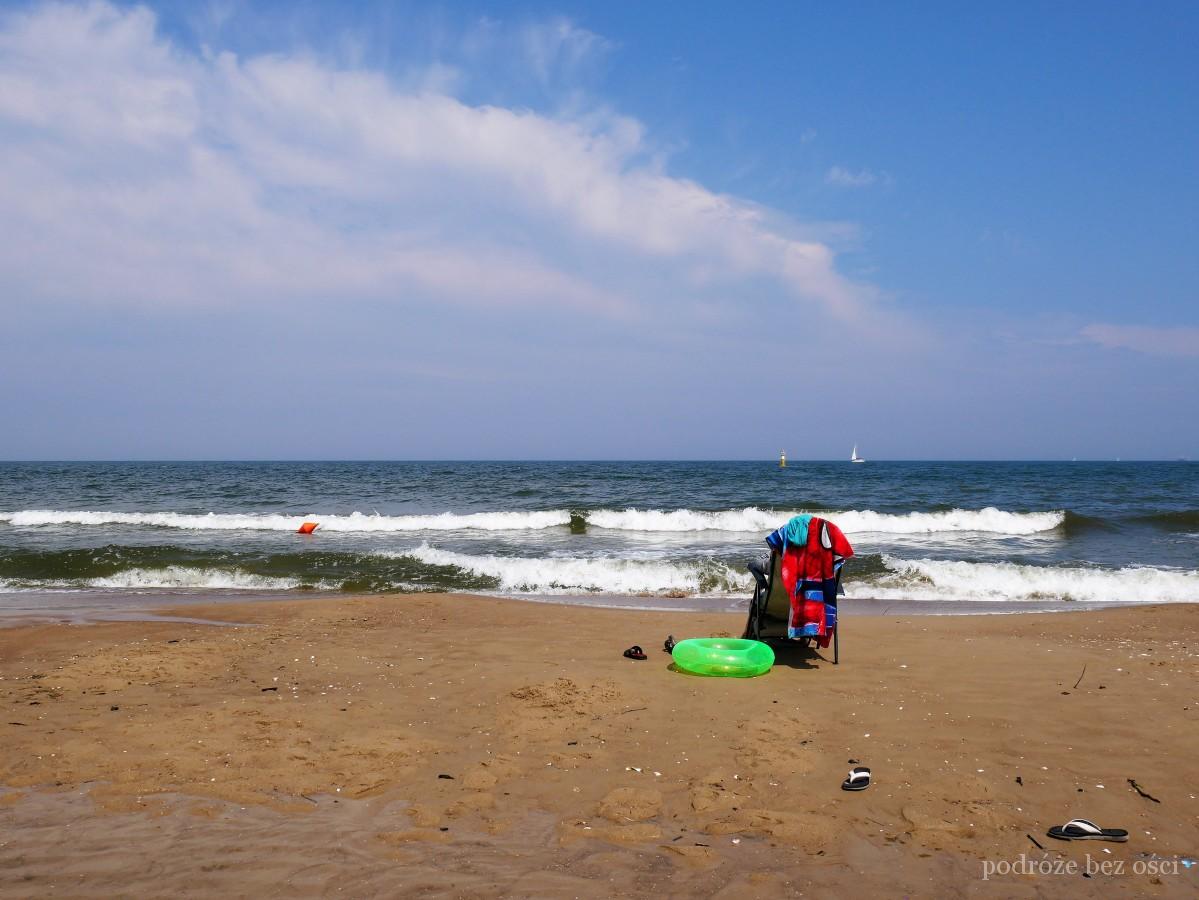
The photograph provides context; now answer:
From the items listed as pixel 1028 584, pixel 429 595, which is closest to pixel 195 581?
pixel 429 595

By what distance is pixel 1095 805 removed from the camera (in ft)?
13.0

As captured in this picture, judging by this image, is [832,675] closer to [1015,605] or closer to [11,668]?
[1015,605]

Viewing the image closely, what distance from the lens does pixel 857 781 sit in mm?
4168

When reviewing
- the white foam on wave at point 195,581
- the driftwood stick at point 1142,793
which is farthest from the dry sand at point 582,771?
the white foam on wave at point 195,581

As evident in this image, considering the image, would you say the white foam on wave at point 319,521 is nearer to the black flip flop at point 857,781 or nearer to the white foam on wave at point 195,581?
the white foam on wave at point 195,581

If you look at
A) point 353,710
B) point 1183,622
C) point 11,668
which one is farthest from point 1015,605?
point 11,668

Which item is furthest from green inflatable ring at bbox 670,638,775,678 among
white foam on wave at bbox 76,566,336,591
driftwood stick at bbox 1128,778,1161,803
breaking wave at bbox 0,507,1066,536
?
breaking wave at bbox 0,507,1066,536

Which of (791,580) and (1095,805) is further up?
(791,580)

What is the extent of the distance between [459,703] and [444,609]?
196 inches

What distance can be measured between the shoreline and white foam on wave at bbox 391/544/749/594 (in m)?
0.70

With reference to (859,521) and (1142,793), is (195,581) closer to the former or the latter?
(1142,793)

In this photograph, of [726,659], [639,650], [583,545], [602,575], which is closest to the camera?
[726,659]

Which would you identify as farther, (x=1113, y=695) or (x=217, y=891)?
(x=1113, y=695)

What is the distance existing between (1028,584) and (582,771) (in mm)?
11321
